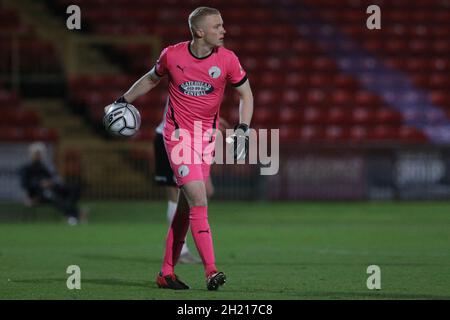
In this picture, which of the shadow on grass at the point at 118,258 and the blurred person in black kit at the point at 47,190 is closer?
the shadow on grass at the point at 118,258

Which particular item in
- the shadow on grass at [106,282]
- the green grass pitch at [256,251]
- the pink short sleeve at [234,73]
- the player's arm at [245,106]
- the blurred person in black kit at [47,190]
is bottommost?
the green grass pitch at [256,251]

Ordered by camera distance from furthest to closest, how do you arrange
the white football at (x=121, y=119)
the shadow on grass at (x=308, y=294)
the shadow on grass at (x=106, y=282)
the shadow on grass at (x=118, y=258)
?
1. the shadow on grass at (x=118, y=258)
2. the shadow on grass at (x=106, y=282)
3. the white football at (x=121, y=119)
4. the shadow on grass at (x=308, y=294)

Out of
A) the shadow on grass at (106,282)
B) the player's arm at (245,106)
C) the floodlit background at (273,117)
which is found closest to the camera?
the player's arm at (245,106)

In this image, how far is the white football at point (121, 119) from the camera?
28.2ft

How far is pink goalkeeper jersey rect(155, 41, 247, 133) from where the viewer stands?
8.31 meters

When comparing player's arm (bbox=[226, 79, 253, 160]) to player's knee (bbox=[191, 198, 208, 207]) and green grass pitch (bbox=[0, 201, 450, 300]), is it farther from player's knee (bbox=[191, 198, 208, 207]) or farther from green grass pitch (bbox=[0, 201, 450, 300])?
green grass pitch (bbox=[0, 201, 450, 300])

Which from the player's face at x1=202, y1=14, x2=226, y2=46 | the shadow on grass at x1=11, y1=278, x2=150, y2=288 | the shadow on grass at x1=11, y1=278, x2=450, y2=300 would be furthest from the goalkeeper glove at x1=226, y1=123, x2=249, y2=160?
the shadow on grass at x1=11, y1=278, x2=150, y2=288

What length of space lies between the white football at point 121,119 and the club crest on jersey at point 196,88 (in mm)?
555

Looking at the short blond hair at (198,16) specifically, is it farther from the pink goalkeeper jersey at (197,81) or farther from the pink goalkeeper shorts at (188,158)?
the pink goalkeeper shorts at (188,158)

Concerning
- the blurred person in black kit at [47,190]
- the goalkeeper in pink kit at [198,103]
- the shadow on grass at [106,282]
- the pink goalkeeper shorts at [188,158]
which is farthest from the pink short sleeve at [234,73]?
the blurred person in black kit at [47,190]

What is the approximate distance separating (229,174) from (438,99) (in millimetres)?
6365

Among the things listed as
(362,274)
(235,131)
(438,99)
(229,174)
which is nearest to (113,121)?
(235,131)

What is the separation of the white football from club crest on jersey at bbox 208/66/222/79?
78cm
